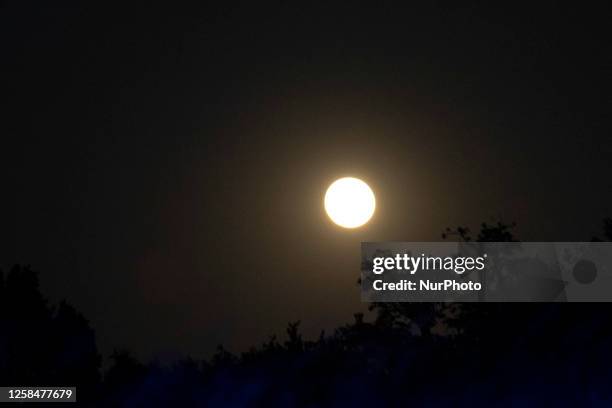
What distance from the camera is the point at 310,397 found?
50875 mm

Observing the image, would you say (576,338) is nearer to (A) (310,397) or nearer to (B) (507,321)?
(B) (507,321)

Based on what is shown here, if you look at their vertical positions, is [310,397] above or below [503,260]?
below

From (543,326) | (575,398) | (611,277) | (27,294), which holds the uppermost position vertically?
(27,294)

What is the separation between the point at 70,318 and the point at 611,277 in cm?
3460

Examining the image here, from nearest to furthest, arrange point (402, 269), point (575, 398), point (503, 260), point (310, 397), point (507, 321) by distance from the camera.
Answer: point (575, 398)
point (507, 321)
point (310, 397)
point (503, 260)
point (402, 269)

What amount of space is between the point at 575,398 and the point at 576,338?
2555mm

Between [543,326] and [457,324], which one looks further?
[457,324]

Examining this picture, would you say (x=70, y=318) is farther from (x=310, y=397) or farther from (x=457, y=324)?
(x=457, y=324)

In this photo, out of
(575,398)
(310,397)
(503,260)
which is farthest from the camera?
(503,260)

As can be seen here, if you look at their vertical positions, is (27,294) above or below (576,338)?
above

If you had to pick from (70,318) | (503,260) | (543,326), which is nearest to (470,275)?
(503,260)

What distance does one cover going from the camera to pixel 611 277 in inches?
1891

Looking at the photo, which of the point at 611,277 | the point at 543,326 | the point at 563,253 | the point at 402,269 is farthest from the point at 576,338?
the point at 402,269

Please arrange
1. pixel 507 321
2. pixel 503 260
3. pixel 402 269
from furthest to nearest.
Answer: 1. pixel 402 269
2. pixel 503 260
3. pixel 507 321
